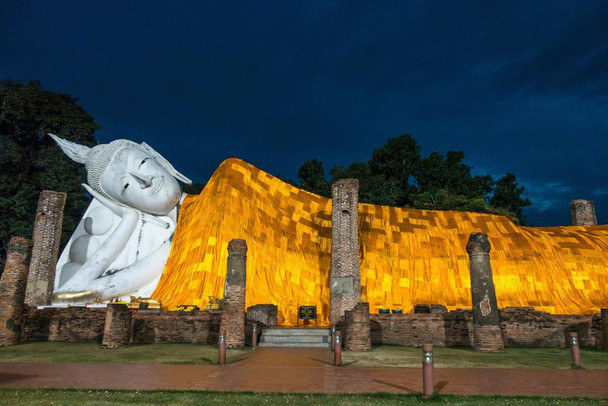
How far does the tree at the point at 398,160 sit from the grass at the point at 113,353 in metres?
25.7

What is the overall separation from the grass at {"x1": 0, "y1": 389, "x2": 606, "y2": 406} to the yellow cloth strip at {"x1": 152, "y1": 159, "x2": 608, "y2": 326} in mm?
9145

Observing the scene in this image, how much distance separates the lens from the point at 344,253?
44.0 feet

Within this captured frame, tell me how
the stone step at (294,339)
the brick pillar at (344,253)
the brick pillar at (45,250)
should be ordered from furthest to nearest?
the brick pillar at (45,250) < the brick pillar at (344,253) < the stone step at (294,339)

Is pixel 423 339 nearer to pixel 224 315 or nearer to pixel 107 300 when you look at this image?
pixel 224 315

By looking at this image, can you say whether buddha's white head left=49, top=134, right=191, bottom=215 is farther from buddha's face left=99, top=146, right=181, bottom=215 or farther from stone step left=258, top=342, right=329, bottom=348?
Answer: stone step left=258, top=342, right=329, bottom=348

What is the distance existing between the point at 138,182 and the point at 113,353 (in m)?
9.71

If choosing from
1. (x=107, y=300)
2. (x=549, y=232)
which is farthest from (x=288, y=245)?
(x=549, y=232)

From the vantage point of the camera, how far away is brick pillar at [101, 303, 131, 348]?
1086 cm

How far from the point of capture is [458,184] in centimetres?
3341

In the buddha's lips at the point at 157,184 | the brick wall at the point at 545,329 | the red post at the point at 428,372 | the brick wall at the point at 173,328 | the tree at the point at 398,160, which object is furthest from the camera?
the tree at the point at 398,160

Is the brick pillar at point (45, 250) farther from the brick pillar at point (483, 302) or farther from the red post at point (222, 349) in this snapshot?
the brick pillar at point (483, 302)

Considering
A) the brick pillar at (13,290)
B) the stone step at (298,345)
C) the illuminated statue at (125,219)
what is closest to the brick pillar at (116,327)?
the brick pillar at (13,290)

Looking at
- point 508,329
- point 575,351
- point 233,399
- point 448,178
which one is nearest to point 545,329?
point 508,329

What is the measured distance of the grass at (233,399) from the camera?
5.22 metres
